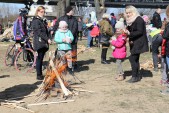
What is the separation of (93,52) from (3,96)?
8.60 m

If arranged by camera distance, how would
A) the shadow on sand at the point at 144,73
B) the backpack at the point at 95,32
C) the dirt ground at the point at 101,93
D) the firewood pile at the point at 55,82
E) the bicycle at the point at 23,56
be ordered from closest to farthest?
the dirt ground at the point at 101,93 < the firewood pile at the point at 55,82 < the shadow on sand at the point at 144,73 < the bicycle at the point at 23,56 < the backpack at the point at 95,32

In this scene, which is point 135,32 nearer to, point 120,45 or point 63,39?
point 120,45

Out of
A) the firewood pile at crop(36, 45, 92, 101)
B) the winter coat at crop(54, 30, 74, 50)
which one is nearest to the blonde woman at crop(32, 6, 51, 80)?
the winter coat at crop(54, 30, 74, 50)

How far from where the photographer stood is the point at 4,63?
13016mm

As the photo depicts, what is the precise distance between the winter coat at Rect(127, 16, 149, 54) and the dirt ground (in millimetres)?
856

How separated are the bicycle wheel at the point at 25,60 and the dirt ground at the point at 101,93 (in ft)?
1.30

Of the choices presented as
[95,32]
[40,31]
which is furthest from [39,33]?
[95,32]

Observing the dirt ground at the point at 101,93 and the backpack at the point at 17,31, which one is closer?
the dirt ground at the point at 101,93

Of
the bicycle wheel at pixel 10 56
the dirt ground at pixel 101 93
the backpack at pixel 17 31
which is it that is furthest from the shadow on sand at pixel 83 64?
the bicycle wheel at pixel 10 56

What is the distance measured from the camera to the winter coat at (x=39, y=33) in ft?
30.0

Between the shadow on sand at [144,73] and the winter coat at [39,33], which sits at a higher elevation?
the winter coat at [39,33]

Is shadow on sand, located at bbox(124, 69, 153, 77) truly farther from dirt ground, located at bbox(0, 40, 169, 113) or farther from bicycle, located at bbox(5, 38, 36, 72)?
bicycle, located at bbox(5, 38, 36, 72)

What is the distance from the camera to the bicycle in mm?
11500

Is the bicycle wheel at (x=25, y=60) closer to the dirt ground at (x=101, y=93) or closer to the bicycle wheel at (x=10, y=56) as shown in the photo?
the bicycle wheel at (x=10, y=56)
